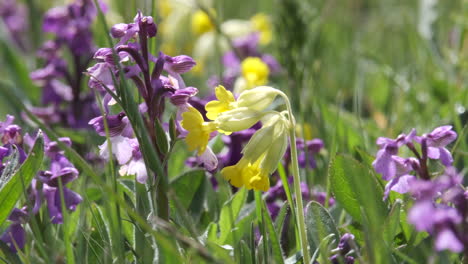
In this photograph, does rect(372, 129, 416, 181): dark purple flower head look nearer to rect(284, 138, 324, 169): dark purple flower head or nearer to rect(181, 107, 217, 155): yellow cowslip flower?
rect(181, 107, 217, 155): yellow cowslip flower

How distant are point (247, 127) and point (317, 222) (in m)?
0.22

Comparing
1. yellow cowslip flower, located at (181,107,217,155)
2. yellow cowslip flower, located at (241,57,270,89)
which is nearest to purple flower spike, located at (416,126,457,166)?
yellow cowslip flower, located at (181,107,217,155)

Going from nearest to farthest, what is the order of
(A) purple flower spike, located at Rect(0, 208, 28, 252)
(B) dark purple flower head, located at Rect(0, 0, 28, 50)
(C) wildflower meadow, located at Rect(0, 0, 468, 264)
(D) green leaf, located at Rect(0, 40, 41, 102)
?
(C) wildflower meadow, located at Rect(0, 0, 468, 264) → (A) purple flower spike, located at Rect(0, 208, 28, 252) → (D) green leaf, located at Rect(0, 40, 41, 102) → (B) dark purple flower head, located at Rect(0, 0, 28, 50)

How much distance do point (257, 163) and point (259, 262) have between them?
189mm

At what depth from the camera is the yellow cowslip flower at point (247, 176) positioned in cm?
110

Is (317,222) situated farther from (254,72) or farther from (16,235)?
(254,72)

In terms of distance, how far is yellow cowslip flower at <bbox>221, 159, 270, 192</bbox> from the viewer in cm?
110

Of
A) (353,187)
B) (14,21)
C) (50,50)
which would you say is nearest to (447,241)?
(353,187)

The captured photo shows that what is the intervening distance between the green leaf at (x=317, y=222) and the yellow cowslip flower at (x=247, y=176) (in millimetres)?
135

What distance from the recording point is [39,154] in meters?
1.18

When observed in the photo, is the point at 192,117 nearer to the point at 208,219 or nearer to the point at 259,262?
the point at 259,262

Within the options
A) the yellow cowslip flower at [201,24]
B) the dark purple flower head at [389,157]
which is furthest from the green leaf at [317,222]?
the yellow cowslip flower at [201,24]

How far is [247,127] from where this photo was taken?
113 centimetres

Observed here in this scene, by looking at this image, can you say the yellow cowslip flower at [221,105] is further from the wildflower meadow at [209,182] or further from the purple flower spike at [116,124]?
the purple flower spike at [116,124]
